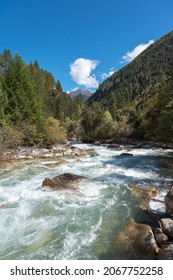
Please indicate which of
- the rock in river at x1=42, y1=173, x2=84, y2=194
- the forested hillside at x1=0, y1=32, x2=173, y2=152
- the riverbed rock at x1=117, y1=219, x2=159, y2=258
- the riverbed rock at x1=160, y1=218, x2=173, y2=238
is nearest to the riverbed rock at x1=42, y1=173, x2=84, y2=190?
the rock in river at x1=42, y1=173, x2=84, y2=194

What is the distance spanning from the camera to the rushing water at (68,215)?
259 inches

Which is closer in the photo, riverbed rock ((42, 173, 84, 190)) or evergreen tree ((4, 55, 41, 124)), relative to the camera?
riverbed rock ((42, 173, 84, 190))

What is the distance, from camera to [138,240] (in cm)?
644

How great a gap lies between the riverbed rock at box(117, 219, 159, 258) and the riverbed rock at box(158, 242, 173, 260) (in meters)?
0.20

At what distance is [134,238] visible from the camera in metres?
6.69

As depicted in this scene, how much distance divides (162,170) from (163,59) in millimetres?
154759

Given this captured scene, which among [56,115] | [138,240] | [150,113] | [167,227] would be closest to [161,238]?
[167,227]

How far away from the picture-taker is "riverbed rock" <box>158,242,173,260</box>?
551 centimetres

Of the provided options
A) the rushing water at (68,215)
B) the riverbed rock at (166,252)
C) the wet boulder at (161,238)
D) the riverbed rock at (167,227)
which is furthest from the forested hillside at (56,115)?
the riverbed rock at (166,252)

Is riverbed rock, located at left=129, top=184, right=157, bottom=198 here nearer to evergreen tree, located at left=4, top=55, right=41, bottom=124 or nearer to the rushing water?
the rushing water

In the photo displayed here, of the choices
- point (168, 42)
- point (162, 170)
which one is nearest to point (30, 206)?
point (162, 170)

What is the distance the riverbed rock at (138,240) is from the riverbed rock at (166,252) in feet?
0.67

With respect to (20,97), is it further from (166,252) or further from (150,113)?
(166,252)
